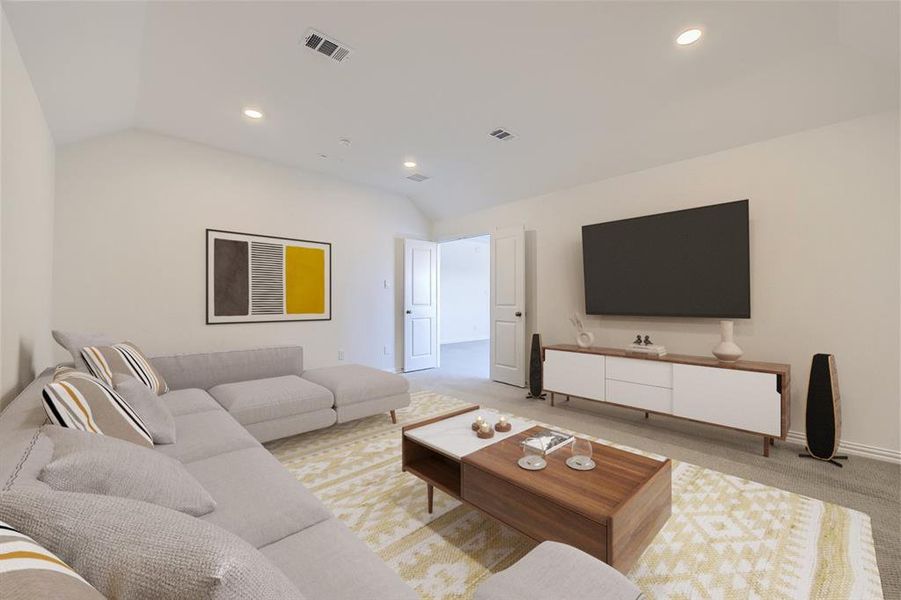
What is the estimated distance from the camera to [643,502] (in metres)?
1.49

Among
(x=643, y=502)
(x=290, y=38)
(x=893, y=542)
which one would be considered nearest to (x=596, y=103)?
(x=290, y=38)

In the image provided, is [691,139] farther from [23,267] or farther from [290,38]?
[23,267]

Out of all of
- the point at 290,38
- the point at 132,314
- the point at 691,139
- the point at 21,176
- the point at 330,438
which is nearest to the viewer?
the point at 21,176


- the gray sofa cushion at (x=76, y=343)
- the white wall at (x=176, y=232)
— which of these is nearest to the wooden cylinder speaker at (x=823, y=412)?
the white wall at (x=176, y=232)

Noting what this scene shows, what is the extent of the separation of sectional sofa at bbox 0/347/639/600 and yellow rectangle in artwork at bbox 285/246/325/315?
1776 mm

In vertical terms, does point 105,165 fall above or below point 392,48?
below

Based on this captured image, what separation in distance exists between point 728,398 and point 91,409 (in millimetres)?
3793

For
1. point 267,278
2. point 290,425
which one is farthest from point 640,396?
Result: point 267,278

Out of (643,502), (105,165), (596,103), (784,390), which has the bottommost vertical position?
(643,502)

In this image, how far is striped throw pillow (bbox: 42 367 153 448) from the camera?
132 centimetres

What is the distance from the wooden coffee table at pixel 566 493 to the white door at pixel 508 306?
2923 mm

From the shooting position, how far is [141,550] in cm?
57

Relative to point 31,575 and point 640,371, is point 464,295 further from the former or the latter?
point 31,575

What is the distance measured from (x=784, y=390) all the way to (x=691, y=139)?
218cm
